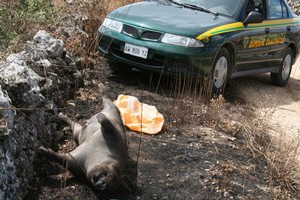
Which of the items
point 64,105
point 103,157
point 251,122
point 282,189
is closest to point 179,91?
point 251,122

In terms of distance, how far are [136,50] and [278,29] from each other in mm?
3185

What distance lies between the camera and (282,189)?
16.9 feet

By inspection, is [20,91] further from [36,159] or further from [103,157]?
[103,157]

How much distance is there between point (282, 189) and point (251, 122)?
1723 mm

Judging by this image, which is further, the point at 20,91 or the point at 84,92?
the point at 84,92

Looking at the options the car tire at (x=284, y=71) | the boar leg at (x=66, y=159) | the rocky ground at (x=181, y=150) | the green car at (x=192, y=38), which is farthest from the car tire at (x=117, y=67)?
the boar leg at (x=66, y=159)

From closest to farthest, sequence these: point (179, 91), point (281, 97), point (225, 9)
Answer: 1. point (179, 91)
2. point (225, 9)
3. point (281, 97)

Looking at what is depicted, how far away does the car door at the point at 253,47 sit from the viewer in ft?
27.3

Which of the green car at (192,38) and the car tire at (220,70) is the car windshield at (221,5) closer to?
the green car at (192,38)

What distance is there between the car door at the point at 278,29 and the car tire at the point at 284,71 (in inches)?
9.2

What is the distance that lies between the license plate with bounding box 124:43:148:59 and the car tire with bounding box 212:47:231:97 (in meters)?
1.01

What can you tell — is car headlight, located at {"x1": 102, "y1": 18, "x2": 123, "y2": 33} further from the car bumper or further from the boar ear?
the boar ear

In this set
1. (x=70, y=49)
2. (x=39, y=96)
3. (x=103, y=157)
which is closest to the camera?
(x=103, y=157)

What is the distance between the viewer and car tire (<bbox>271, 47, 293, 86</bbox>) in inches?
395
